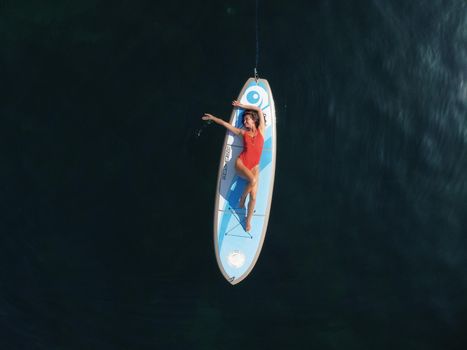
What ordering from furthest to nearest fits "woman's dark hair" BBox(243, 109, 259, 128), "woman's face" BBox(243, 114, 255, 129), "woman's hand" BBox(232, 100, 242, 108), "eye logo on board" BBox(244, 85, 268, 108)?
"eye logo on board" BBox(244, 85, 268, 108) → "woman's hand" BBox(232, 100, 242, 108) → "woman's dark hair" BBox(243, 109, 259, 128) → "woman's face" BBox(243, 114, 255, 129)

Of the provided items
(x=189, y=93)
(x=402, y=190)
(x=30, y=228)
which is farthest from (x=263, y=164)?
(x=30, y=228)

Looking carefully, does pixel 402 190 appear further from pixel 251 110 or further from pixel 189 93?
pixel 189 93

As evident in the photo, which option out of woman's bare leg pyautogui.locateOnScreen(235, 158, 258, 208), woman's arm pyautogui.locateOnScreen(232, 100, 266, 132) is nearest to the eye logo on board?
woman's arm pyautogui.locateOnScreen(232, 100, 266, 132)

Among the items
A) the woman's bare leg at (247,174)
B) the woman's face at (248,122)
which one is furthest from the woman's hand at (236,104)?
the woman's bare leg at (247,174)

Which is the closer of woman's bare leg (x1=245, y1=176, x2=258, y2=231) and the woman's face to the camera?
the woman's face

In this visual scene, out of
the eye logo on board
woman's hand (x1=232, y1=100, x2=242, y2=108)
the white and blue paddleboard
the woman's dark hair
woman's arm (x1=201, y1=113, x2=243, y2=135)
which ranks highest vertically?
the eye logo on board

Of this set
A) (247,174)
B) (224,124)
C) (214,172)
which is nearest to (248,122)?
(224,124)

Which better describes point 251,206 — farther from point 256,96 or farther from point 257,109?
point 256,96

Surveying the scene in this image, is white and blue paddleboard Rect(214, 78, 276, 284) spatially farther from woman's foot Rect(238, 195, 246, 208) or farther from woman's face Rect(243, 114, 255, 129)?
woman's face Rect(243, 114, 255, 129)
